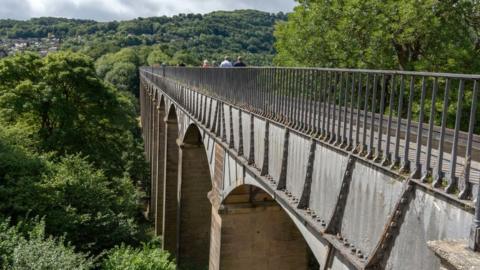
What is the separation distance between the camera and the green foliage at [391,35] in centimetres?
1603

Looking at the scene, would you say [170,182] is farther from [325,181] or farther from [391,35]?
[325,181]

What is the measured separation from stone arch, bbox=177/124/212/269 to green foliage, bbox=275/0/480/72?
6103mm

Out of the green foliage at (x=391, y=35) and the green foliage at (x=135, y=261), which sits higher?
Answer: the green foliage at (x=391, y=35)

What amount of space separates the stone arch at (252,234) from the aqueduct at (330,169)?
3cm

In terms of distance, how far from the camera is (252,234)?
1194cm

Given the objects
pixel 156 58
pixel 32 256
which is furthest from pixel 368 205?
pixel 156 58

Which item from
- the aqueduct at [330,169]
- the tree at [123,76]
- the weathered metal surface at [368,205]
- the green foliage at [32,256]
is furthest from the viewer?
the tree at [123,76]

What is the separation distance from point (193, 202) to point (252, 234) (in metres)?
7.84

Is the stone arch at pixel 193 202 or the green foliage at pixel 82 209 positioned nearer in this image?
the green foliage at pixel 82 209

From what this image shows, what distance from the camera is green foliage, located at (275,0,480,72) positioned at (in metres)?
16.0

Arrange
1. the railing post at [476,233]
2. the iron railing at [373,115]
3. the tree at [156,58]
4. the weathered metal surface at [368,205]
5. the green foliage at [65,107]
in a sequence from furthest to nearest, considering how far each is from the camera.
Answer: the tree at [156,58] < the green foliage at [65,107] < the weathered metal surface at [368,205] < the iron railing at [373,115] < the railing post at [476,233]

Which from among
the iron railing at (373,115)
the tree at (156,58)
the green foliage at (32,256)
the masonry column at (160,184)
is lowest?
the masonry column at (160,184)

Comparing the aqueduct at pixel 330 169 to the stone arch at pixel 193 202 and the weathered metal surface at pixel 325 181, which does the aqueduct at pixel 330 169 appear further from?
the stone arch at pixel 193 202

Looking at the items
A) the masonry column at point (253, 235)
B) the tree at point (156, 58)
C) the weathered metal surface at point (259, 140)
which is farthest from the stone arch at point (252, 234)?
the tree at point (156, 58)
